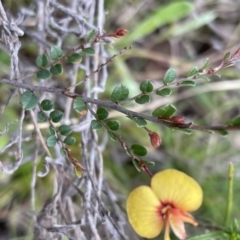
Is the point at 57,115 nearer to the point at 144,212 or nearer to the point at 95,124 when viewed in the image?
the point at 95,124

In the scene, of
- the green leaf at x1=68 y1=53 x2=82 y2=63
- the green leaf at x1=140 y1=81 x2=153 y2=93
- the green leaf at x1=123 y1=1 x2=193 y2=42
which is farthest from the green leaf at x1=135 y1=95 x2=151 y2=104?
the green leaf at x1=123 y1=1 x2=193 y2=42

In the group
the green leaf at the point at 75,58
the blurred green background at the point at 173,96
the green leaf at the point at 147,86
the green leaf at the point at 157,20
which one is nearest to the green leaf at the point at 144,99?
the green leaf at the point at 147,86

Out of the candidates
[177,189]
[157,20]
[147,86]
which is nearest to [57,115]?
[147,86]

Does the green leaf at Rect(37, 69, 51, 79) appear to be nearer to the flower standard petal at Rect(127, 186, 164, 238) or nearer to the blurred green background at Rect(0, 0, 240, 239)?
the flower standard petal at Rect(127, 186, 164, 238)

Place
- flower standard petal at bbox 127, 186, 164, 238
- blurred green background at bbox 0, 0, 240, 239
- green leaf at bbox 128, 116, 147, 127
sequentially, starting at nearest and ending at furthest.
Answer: green leaf at bbox 128, 116, 147, 127 < flower standard petal at bbox 127, 186, 164, 238 < blurred green background at bbox 0, 0, 240, 239

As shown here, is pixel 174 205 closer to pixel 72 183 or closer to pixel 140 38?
pixel 72 183

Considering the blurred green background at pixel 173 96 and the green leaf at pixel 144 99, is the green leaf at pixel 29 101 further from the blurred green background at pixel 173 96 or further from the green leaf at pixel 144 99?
the blurred green background at pixel 173 96
